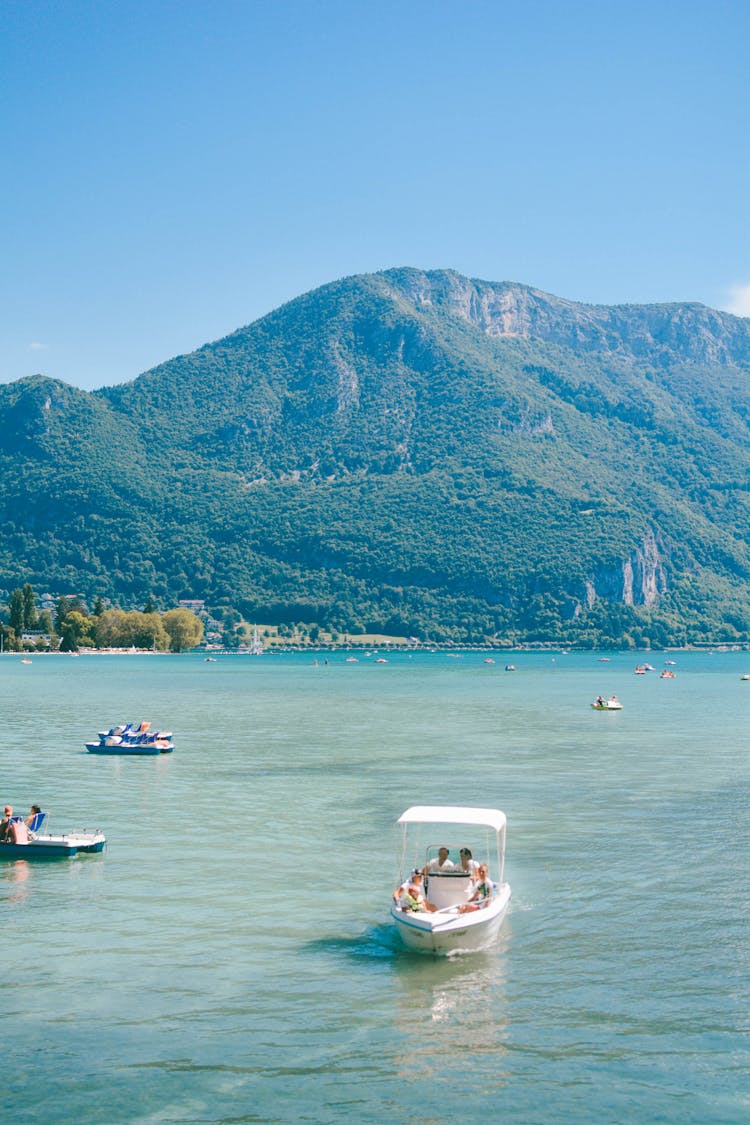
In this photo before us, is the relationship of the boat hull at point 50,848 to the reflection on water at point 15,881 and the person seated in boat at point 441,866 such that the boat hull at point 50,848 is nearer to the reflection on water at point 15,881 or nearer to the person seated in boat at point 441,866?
the reflection on water at point 15,881

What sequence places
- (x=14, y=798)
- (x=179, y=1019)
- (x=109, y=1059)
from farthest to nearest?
(x=14, y=798) → (x=179, y=1019) → (x=109, y=1059)

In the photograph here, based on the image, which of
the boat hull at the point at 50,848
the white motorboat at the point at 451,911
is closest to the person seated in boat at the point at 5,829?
the boat hull at the point at 50,848

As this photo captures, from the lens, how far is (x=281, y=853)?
1597 inches

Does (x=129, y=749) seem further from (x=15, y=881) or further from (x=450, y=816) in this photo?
(x=450, y=816)

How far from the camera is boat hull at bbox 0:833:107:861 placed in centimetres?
3884

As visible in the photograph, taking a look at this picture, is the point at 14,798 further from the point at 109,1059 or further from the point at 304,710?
the point at 304,710

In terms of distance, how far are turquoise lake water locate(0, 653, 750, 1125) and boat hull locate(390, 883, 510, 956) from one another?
0.53m

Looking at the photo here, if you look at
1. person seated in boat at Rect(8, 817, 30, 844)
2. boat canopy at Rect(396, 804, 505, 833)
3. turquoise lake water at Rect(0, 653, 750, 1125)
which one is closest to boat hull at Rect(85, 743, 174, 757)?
turquoise lake water at Rect(0, 653, 750, 1125)

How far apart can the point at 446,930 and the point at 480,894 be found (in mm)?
2117

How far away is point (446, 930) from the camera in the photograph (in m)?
27.8

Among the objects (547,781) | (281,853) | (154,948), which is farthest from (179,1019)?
(547,781)

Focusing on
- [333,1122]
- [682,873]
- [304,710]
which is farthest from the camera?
[304,710]

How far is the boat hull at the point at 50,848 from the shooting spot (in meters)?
38.8

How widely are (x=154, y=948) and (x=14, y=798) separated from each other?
2435cm
